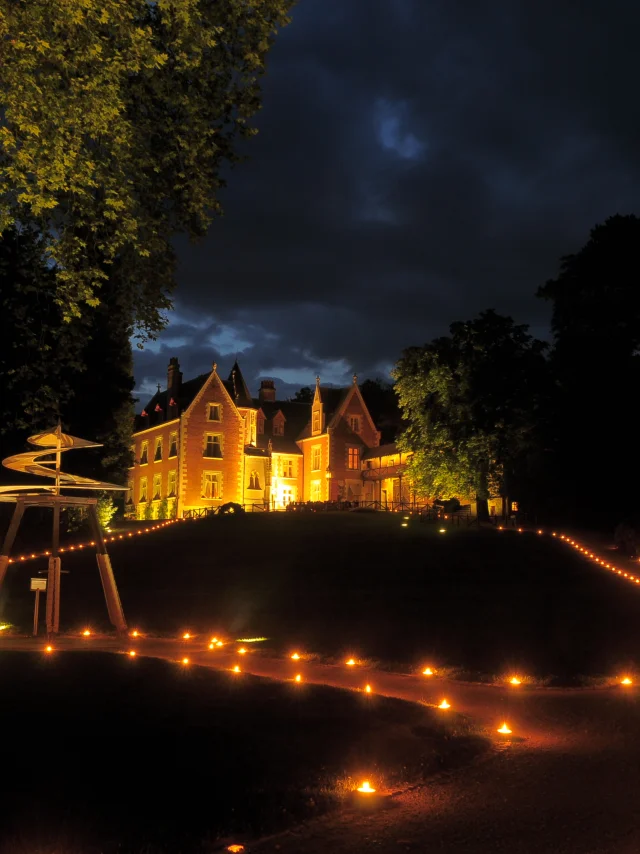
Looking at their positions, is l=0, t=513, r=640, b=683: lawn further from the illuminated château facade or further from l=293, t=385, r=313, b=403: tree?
l=293, t=385, r=313, b=403: tree

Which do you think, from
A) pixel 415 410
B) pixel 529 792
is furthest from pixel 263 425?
pixel 529 792

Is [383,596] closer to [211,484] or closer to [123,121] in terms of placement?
[123,121]

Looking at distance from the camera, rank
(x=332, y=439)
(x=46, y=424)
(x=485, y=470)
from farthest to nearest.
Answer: (x=332, y=439), (x=485, y=470), (x=46, y=424)

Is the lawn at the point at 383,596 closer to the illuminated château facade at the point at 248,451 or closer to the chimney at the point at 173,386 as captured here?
the illuminated château facade at the point at 248,451

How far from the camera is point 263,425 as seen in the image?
241 ft

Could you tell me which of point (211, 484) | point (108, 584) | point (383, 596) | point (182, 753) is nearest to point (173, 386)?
point (211, 484)

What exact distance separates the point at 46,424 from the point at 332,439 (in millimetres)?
43438

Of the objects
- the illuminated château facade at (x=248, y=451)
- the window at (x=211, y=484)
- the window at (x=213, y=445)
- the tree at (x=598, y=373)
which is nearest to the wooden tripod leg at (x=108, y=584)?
the tree at (x=598, y=373)

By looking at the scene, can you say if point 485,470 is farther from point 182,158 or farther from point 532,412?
point 182,158

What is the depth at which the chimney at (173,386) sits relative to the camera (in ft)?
221

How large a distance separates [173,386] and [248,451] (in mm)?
8360

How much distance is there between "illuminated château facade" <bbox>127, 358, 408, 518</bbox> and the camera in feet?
213

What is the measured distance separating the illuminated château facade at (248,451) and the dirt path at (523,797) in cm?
5464

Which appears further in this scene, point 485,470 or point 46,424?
→ point 485,470
